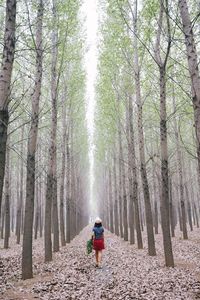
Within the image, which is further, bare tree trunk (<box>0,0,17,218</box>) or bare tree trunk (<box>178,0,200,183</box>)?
bare tree trunk (<box>178,0,200,183</box>)

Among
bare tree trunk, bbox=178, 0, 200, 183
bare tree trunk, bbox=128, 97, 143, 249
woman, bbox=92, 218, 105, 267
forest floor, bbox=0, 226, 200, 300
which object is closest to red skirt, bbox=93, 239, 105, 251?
woman, bbox=92, 218, 105, 267

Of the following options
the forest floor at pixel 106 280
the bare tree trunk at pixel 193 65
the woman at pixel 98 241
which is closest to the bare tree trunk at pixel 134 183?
the forest floor at pixel 106 280

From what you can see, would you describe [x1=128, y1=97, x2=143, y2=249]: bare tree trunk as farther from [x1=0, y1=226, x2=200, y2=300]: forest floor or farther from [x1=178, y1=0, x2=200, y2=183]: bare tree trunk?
[x1=178, y1=0, x2=200, y2=183]: bare tree trunk

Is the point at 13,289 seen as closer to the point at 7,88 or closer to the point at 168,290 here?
the point at 168,290

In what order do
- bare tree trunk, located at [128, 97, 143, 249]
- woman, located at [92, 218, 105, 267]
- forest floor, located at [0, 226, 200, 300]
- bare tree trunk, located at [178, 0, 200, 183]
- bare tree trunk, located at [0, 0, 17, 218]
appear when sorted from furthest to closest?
bare tree trunk, located at [128, 97, 143, 249], woman, located at [92, 218, 105, 267], forest floor, located at [0, 226, 200, 300], bare tree trunk, located at [178, 0, 200, 183], bare tree trunk, located at [0, 0, 17, 218]

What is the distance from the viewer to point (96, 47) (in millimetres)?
18281

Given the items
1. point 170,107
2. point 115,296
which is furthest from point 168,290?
point 170,107

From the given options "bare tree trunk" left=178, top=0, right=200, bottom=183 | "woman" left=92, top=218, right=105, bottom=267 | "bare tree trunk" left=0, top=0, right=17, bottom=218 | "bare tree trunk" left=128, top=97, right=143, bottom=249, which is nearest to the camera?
"bare tree trunk" left=0, top=0, right=17, bottom=218

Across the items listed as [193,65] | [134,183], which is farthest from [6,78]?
[134,183]

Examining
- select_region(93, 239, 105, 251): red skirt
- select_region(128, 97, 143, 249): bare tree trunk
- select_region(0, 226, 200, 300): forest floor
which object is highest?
select_region(128, 97, 143, 249): bare tree trunk

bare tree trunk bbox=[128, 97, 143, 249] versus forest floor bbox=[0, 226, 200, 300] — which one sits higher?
bare tree trunk bbox=[128, 97, 143, 249]

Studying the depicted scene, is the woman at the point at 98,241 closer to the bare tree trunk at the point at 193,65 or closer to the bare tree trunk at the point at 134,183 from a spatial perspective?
the bare tree trunk at the point at 134,183

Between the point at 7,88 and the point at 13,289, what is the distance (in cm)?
513

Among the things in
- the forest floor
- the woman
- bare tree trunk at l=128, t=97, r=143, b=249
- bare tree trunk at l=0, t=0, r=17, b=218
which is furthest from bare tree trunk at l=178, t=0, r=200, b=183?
bare tree trunk at l=128, t=97, r=143, b=249
